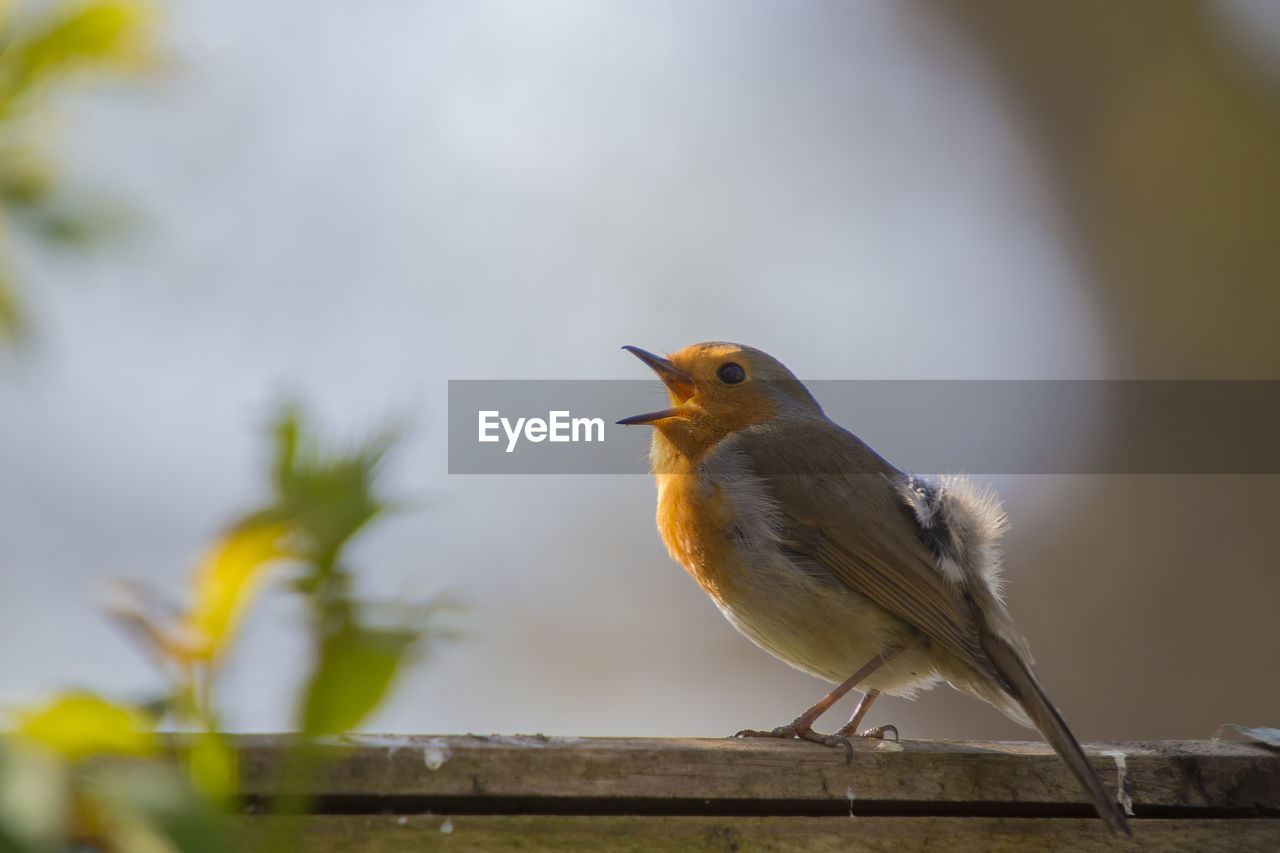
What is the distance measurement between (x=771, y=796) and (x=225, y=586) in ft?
4.98

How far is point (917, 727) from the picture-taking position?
5359 mm

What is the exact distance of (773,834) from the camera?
1893 mm

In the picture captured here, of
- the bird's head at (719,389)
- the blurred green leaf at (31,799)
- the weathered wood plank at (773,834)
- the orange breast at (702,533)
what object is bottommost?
the weathered wood plank at (773,834)

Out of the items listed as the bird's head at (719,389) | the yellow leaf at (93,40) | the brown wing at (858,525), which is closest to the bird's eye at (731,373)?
the bird's head at (719,389)

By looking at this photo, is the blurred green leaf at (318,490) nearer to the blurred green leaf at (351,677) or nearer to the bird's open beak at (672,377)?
the blurred green leaf at (351,677)

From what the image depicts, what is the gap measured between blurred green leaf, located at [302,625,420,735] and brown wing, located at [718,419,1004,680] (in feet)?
8.53

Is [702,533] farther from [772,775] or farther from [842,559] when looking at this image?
[772,775]

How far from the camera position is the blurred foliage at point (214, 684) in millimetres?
471

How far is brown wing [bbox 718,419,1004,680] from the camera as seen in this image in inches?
120

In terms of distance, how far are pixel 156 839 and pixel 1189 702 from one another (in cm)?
506

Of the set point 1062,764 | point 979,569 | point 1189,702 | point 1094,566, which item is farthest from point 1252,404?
point 1062,764

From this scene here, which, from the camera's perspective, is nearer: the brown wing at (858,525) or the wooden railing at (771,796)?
the wooden railing at (771,796)

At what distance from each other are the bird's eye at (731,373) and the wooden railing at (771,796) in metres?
1.89

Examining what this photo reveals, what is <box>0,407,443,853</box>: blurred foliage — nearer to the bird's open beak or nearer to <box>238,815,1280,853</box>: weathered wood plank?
<box>238,815,1280,853</box>: weathered wood plank
